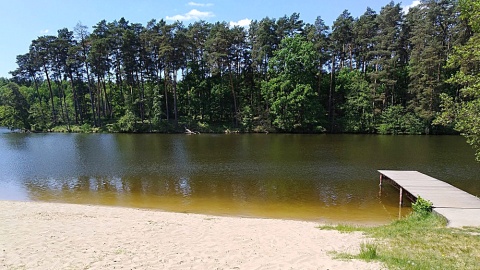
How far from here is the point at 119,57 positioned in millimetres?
56406

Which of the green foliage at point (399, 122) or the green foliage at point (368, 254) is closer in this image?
the green foliage at point (368, 254)

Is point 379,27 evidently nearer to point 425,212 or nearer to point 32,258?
point 425,212

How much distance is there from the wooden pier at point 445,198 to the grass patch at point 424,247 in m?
1.01

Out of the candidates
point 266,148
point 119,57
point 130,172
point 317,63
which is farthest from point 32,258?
point 119,57

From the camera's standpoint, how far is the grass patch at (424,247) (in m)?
6.16

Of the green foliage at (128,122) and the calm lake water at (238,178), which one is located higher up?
the green foliage at (128,122)

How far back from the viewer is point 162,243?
7988 mm

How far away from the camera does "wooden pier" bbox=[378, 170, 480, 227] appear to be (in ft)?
32.9

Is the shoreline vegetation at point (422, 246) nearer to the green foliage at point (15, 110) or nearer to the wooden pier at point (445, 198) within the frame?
Answer: the wooden pier at point (445, 198)

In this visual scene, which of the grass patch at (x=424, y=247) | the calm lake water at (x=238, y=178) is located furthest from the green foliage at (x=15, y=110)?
the grass patch at (x=424, y=247)

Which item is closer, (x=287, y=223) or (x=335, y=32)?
(x=287, y=223)

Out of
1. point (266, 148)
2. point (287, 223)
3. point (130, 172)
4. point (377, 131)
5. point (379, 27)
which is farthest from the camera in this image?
point (379, 27)

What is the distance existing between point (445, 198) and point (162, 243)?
1126 cm

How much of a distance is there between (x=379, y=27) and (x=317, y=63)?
12946mm
